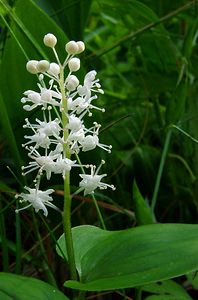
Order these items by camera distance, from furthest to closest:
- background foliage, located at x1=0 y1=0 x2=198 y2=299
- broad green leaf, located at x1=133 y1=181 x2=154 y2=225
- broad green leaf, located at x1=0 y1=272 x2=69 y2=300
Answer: background foliage, located at x1=0 y1=0 x2=198 y2=299, broad green leaf, located at x1=133 y1=181 x2=154 y2=225, broad green leaf, located at x1=0 y1=272 x2=69 y2=300

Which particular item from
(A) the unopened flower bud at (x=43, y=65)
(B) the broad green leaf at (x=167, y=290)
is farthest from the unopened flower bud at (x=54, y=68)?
(B) the broad green leaf at (x=167, y=290)

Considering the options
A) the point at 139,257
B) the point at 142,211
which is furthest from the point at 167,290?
the point at 139,257

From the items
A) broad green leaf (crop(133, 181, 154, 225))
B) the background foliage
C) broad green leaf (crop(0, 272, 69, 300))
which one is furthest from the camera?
the background foliage

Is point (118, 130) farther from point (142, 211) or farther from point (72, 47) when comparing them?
point (72, 47)

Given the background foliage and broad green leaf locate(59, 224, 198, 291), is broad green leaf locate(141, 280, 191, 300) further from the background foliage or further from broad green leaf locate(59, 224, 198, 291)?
broad green leaf locate(59, 224, 198, 291)

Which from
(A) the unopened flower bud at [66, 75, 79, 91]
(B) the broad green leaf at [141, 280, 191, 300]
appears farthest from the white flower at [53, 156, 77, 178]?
(B) the broad green leaf at [141, 280, 191, 300]
